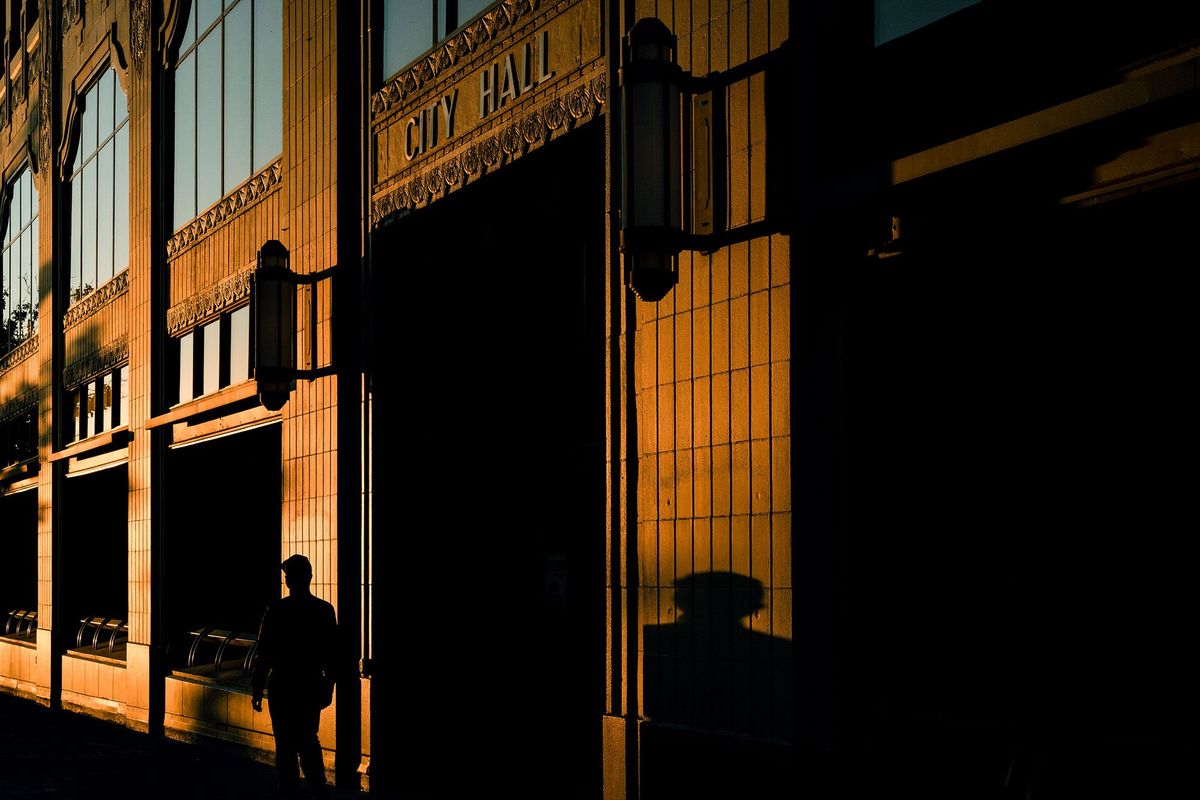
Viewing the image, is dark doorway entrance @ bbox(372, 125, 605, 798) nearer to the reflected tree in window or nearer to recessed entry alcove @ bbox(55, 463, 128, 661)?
the reflected tree in window

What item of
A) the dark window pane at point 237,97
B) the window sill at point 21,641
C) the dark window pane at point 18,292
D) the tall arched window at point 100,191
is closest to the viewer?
the dark window pane at point 237,97

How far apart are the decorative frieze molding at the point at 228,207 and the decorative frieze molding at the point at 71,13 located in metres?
6.97

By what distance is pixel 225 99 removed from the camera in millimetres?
17156

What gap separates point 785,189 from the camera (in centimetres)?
821

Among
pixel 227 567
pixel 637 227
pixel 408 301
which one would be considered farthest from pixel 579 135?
pixel 227 567

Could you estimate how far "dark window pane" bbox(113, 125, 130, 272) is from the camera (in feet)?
69.3

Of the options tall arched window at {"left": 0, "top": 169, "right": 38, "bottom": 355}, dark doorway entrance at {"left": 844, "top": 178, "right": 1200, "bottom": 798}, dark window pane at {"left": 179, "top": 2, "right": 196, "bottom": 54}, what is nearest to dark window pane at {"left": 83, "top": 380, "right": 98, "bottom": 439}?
tall arched window at {"left": 0, "top": 169, "right": 38, "bottom": 355}

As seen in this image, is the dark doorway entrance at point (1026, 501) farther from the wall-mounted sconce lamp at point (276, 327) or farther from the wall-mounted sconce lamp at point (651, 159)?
the wall-mounted sconce lamp at point (276, 327)

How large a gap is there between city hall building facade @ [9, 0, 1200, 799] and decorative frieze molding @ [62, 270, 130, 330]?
0.81 m

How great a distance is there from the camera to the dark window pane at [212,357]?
17312mm

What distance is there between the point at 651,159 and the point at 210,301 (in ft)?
33.0

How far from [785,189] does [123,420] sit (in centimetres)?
1502

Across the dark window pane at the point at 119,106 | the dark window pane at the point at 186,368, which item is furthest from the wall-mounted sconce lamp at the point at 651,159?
the dark window pane at the point at 119,106

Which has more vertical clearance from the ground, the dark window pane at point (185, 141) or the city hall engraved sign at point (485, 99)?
the dark window pane at point (185, 141)
